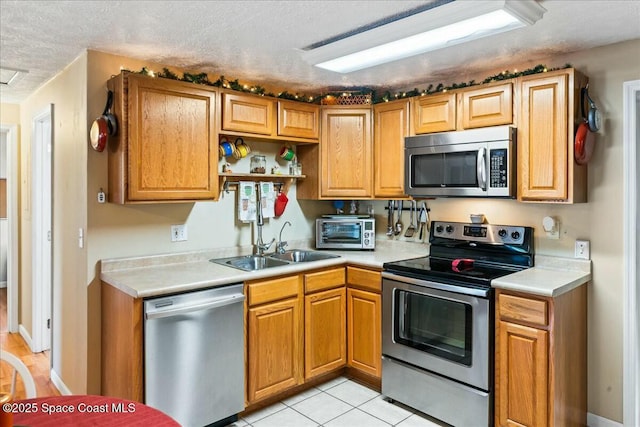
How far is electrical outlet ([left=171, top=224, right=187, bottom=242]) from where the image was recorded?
3.08 metres

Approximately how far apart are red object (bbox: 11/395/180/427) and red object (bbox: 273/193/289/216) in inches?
93.5

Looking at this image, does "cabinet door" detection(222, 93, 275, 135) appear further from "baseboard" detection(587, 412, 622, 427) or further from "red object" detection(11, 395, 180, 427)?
"baseboard" detection(587, 412, 622, 427)

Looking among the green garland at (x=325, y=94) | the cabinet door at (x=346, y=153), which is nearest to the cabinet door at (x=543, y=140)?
the green garland at (x=325, y=94)

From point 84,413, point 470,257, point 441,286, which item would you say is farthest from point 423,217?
point 84,413

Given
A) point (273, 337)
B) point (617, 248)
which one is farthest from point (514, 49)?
point (273, 337)

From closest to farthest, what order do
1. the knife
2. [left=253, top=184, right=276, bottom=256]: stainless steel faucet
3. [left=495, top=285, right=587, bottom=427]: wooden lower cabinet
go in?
1. [left=495, top=285, right=587, bottom=427]: wooden lower cabinet
2. [left=253, top=184, right=276, bottom=256]: stainless steel faucet
3. the knife

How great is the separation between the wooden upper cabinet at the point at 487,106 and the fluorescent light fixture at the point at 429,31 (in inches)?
25.8

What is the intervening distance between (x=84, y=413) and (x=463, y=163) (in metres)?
2.53

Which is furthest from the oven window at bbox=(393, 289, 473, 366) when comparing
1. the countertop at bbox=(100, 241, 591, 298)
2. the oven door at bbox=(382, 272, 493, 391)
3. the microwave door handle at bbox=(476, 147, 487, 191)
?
the microwave door handle at bbox=(476, 147, 487, 191)

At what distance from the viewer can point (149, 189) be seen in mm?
2666

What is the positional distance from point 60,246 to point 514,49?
130 inches

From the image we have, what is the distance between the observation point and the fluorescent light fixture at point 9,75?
3082 mm

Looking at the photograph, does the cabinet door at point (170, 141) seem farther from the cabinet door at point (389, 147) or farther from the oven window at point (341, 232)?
the cabinet door at point (389, 147)

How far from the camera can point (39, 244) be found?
12.5 ft
